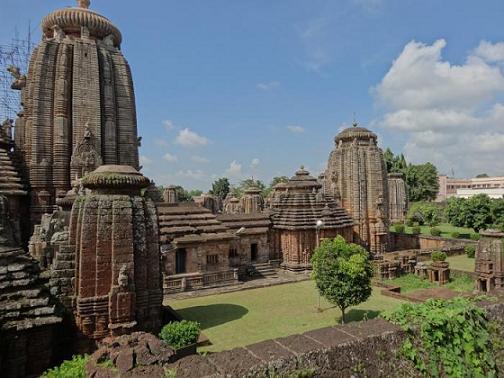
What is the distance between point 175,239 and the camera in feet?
61.4

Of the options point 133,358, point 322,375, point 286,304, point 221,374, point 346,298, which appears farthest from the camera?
point 286,304

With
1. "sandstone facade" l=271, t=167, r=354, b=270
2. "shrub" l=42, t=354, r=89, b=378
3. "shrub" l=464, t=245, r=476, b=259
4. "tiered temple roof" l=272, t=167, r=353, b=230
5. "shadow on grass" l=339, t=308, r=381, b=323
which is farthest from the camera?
"shrub" l=464, t=245, r=476, b=259

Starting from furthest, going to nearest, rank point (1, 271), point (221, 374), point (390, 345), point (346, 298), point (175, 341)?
point (346, 298), point (175, 341), point (1, 271), point (390, 345), point (221, 374)

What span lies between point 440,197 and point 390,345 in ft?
386

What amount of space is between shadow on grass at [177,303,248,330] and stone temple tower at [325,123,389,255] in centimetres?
1713

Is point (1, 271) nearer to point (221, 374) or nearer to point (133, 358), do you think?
point (133, 358)

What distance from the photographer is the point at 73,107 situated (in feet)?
73.1

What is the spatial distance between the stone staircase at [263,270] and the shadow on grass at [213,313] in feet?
21.6

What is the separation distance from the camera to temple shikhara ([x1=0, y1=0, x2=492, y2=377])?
8891 mm

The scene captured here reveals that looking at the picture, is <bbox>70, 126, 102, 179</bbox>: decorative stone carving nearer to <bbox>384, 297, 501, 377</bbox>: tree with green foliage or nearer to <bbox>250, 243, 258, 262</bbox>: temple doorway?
<bbox>250, 243, 258, 262</bbox>: temple doorway

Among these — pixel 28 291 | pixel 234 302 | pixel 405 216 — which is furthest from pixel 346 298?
pixel 405 216

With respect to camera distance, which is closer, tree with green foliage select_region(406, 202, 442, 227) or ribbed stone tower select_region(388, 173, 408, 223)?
tree with green foliage select_region(406, 202, 442, 227)

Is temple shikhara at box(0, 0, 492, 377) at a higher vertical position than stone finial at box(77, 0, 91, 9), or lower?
lower

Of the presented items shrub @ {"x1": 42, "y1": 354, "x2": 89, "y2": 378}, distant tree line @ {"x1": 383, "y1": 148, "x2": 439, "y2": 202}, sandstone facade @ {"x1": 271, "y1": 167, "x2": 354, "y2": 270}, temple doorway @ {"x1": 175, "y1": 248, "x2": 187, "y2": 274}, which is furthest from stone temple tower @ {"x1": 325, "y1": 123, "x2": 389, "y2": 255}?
distant tree line @ {"x1": 383, "y1": 148, "x2": 439, "y2": 202}
